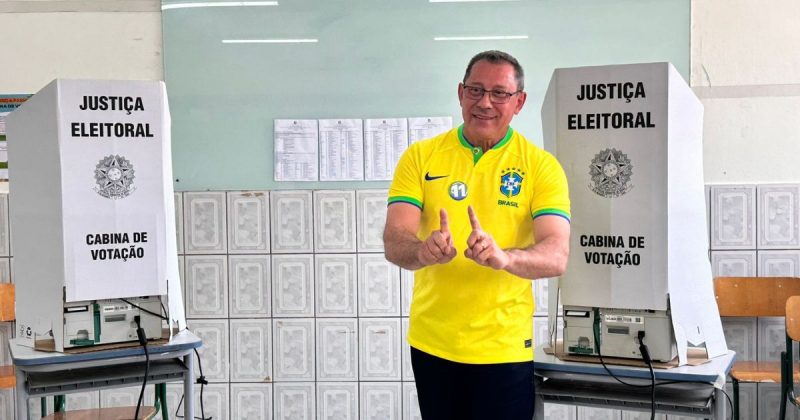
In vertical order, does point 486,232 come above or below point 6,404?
above

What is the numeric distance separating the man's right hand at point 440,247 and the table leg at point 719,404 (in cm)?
86

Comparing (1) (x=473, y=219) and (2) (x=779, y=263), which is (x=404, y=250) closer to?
(1) (x=473, y=219)

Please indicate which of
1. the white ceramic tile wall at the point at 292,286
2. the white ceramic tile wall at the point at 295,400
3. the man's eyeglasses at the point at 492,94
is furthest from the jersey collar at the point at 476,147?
the white ceramic tile wall at the point at 295,400

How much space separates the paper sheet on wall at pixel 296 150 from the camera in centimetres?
338

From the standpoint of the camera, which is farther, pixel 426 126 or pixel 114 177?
pixel 426 126

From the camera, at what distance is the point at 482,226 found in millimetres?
1717

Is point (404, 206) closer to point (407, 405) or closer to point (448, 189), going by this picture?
point (448, 189)

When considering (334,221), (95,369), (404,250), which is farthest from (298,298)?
(404,250)

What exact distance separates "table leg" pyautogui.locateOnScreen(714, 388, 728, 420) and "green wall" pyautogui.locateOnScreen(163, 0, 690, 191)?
5.54ft

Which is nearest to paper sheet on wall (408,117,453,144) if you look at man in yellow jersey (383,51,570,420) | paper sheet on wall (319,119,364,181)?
paper sheet on wall (319,119,364,181)

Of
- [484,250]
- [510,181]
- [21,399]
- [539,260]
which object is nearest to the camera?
[484,250]

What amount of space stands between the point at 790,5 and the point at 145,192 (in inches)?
115

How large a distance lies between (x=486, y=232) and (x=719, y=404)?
2.66ft

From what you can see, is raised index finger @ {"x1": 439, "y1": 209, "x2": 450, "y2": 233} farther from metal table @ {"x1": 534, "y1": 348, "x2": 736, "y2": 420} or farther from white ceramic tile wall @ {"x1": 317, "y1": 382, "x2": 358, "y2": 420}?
white ceramic tile wall @ {"x1": 317, "y1": 382, "x2": 358, "y2": 420}
